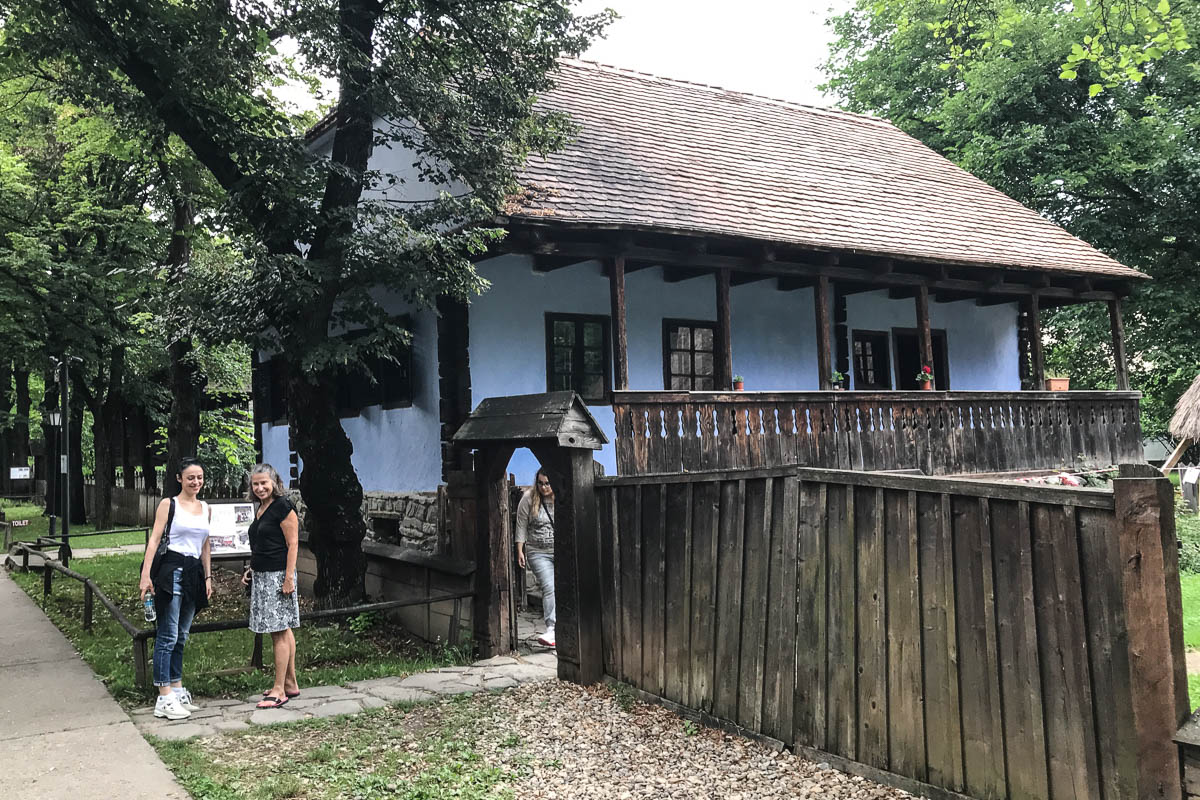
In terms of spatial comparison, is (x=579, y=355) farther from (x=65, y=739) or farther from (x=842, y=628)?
(x=842, y=628)

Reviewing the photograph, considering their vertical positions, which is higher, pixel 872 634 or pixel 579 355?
pixel 579 355

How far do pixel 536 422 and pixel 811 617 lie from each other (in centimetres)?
311

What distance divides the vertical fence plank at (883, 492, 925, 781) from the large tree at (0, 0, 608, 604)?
603 centimetres

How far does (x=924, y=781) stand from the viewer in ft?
15.4

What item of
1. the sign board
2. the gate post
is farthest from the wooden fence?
the sign board

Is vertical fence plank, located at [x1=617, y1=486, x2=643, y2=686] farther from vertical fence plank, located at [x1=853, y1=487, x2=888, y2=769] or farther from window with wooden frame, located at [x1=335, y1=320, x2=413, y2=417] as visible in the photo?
window with wooden frame, located at [x1=335, y1=320, x2=413, y2=417]

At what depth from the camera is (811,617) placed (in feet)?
17.7

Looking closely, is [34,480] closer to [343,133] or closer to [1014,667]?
[343,133]

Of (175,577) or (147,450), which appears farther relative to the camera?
(147,450)

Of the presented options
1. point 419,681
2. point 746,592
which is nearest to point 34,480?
point 419,681

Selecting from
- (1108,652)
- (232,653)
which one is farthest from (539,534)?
(1108,652)

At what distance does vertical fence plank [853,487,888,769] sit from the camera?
494cm

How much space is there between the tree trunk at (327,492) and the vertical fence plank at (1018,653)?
7485 millimetres

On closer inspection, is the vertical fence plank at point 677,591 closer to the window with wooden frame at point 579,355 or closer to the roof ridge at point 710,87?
the window with wooden frame at point 579,355
